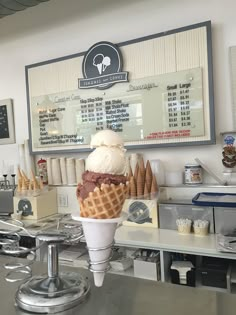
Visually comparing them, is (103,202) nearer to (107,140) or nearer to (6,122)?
(107,140)

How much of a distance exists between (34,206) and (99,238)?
5.96ft

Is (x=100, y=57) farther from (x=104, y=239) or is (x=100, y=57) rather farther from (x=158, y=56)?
(x=104, y=239)

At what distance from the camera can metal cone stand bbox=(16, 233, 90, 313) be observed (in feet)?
2.21

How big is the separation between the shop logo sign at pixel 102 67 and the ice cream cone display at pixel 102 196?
1672mm

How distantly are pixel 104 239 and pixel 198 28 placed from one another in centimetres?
178

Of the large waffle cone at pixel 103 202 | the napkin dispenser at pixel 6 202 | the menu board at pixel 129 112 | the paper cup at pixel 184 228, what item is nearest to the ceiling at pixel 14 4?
the menu board at pixel 129 112

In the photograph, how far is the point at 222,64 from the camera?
6.69ft

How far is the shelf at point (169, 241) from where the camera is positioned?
60.4 inches

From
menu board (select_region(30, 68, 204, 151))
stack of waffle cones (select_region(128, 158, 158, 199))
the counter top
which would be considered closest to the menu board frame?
menu board (select_region(30, 68, 204, 151))

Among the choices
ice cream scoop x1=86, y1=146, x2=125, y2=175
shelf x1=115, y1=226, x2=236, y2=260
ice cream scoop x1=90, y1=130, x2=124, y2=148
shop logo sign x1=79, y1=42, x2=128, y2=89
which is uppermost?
shop logo sign x1=79, y1=42, x2=128, y2=89

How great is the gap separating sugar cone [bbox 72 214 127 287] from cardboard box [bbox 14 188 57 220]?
177 cm

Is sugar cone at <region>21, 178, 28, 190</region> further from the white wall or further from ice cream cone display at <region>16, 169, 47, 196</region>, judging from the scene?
the white wall

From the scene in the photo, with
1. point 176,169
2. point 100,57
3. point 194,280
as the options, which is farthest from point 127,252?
point 100,57

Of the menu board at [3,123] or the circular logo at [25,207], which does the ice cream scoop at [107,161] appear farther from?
the menu board at [3,123]
